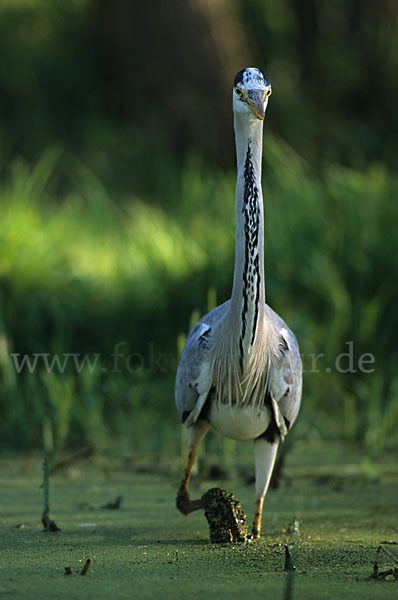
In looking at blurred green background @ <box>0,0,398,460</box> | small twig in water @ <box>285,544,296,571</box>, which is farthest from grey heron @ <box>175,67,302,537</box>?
blurred green background @ <box>0,0,398,460</box>

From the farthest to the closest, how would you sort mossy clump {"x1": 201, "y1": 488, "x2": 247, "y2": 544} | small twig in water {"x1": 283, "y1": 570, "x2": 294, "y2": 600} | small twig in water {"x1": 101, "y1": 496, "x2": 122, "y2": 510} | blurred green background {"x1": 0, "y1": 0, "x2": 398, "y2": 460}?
1. blurred green background {"x1": 0, "y1": 0, "x2": 398, "y2": 460}
2. small twig in water {"x1": 101, "y1": 496, "x2": 122, "y2": 510}
3. mossy clump {"x1": 201, "y1": 488, "x2": 247, "y2": 544}
4. small twig in water {"x1": 283, "y1": 570, "x2": 294, "y2": 600}

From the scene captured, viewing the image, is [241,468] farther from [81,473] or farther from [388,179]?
[388,179]

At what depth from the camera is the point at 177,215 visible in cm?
699

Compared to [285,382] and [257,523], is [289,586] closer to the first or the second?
[257,523]

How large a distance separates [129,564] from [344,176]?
155 inches

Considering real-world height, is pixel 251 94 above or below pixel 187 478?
above

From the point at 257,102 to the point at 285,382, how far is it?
3.15 ft

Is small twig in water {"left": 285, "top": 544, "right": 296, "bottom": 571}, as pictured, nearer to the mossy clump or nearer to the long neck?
the mossy clump

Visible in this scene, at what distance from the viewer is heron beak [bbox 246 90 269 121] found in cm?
272

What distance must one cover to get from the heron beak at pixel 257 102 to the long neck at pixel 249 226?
0.18ft

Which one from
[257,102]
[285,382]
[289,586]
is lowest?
[289,586]

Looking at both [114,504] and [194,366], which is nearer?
[194,366]

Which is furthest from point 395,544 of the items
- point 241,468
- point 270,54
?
Answer: point 270,54

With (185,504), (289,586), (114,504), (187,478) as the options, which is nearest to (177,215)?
(114,504)
